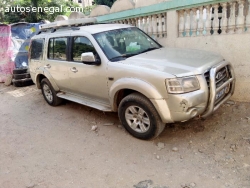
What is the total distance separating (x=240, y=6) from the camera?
12.8 ft

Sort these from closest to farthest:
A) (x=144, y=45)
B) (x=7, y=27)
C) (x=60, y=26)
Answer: (x=144, y=45), (x=60, y=26), (x=7, y=27)

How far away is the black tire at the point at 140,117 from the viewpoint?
10.3 ft

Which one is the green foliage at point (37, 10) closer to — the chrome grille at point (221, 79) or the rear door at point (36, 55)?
the rear door at point (36, 55)

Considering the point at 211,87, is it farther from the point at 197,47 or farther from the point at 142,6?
the point at 142,6

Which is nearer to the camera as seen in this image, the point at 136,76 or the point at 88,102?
the point at 136,76

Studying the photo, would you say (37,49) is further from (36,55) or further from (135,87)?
(135,87)

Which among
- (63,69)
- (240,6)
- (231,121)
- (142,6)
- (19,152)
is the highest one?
(142,6)

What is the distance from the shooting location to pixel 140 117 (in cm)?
337

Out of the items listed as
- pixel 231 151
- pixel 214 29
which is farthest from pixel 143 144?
pixel 214 29

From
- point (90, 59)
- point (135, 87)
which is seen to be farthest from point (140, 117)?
point (90, 59)

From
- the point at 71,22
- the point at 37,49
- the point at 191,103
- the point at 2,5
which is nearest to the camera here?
the point at 191,103

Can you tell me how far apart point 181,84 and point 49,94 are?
372 centimetres

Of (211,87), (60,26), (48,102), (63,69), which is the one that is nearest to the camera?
(211,87)

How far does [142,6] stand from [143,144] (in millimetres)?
3428
